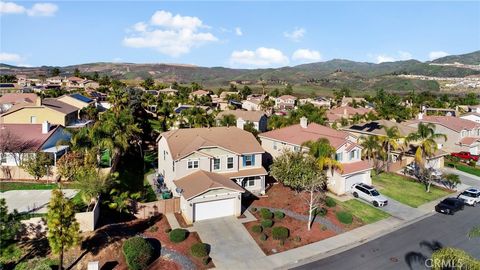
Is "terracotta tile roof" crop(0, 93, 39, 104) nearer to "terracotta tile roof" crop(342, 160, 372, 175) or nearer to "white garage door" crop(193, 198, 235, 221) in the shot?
"white garage door" crop(193, 198, 235, 221)

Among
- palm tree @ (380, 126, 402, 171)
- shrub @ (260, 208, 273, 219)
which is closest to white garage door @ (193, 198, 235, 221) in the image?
shrub @ (260, 208, 273, 219)

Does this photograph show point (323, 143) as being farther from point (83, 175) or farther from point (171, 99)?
point (171, 99)

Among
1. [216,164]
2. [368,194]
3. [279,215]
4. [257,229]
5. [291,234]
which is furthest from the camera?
[368,194]

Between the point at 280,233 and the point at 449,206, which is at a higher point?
the point at 449,206

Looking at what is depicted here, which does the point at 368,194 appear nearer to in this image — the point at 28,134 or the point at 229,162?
the point at 229,162

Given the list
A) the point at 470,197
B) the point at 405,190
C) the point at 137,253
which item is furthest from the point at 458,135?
the point at 137,253

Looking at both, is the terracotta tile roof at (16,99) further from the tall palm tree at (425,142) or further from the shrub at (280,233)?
the tall palm tree at (425,142)
